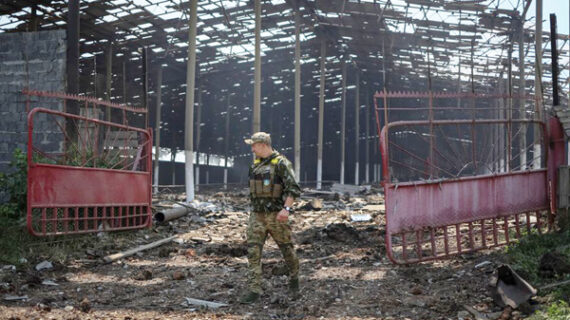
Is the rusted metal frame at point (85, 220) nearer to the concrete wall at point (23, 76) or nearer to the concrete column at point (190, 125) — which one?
the concrete wall at point (23, 76)

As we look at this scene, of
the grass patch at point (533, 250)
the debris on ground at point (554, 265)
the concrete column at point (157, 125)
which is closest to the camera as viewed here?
the debris on ground at point (554, 265)

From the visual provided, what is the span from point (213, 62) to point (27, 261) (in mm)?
22759

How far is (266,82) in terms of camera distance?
3294 centimetres

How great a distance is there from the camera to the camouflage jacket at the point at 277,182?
Answer: 5.15 meters

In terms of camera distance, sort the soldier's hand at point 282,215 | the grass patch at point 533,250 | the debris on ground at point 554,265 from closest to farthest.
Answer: the debris on ground at point 554,265, the soldier's hand at point 282,215, the grass patch at point 533,250

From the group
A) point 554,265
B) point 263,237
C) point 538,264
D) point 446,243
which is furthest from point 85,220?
point 554,265

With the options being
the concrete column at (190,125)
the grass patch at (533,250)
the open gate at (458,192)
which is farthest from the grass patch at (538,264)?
the concrete column at (190,125)

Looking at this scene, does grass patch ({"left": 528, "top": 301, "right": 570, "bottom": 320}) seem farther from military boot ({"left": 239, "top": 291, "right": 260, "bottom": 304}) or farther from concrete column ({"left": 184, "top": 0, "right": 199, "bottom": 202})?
concrete column ({"left": 184, "top": 0, "right": 199, "bottom": 202})

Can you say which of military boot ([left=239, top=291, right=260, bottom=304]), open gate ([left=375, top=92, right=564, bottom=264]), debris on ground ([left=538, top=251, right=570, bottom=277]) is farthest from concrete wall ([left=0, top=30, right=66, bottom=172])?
debris on ground ([left=538, top=251, right=570, bottom=277])

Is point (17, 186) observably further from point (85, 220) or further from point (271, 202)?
point (271, 202)

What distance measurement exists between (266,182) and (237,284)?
1447 millimetres

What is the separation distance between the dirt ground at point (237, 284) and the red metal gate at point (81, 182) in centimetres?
41

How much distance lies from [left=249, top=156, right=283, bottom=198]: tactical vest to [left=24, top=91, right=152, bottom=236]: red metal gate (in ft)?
10.4

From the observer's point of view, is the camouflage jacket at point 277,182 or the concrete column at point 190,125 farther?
the concrete column at point 190,125
